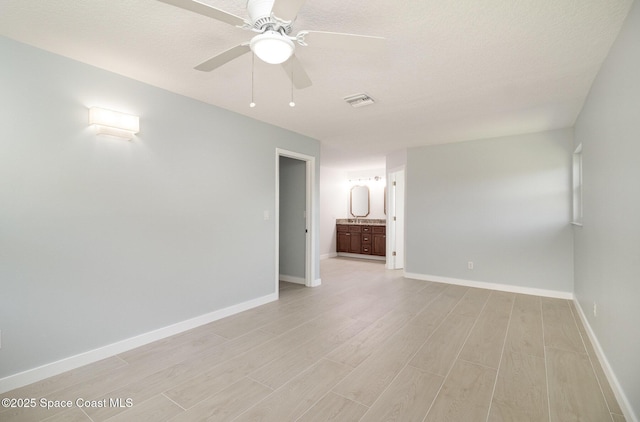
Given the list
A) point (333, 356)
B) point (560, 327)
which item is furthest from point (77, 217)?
point (560, 327)

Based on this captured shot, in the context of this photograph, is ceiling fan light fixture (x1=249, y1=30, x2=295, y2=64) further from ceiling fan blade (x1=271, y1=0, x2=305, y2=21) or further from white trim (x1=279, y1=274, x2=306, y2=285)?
white trim (x1=279, y1=274, x2=306, y2=285)

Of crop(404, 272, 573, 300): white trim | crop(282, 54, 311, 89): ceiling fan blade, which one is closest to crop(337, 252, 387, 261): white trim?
crop(404, 272, 573, 300): white trim

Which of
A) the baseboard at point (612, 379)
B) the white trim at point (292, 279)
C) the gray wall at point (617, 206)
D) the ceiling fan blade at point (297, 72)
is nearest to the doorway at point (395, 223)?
the white trim at point (292, 279)

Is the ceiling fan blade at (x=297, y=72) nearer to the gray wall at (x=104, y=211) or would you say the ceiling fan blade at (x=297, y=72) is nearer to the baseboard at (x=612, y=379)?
the gray wall at (x=104, y=211)

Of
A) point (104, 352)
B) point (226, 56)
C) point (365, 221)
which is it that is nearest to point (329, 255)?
point (365, 221)

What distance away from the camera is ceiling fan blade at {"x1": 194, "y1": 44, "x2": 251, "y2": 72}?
1.74m

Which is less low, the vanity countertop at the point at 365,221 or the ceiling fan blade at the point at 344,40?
the ceiling fan blade at the point at 344,40

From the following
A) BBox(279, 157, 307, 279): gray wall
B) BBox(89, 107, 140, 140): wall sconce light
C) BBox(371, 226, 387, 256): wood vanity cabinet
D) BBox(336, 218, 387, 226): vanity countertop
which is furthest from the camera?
BBox(336, 218, 387, 226): vanity countertop

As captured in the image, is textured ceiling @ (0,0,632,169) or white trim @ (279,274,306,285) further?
white trim @ (279,274,306,285)

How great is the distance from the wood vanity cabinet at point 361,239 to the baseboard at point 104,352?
15.3ft

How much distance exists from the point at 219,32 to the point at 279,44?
0.76 meters

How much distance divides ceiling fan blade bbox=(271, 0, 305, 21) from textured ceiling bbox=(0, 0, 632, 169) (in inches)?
15.2

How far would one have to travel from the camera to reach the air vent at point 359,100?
3.06 metres

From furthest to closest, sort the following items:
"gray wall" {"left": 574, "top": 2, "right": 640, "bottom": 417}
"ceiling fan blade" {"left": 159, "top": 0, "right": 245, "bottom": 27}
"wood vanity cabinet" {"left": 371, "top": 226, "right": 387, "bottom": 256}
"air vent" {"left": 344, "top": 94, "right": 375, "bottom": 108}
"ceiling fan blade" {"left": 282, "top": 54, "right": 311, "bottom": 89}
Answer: "wood vanity cabinet" {"left": 371, "top": 226, "right": 387, "bottom": 256} < "air vent" {"left": 344, "top": 94, "right": 375, "bottom": 108} < "ceiling fan blade" {"left": 282, "top": 54, "right": 311, "bottom": 89} < "gray wall" {"left": 574, "top": 2, "right": 640, "bottom": 417} < "ceiling fan blade" {"left": 159, "top": 0, "right": 245, "bottom": 27}
